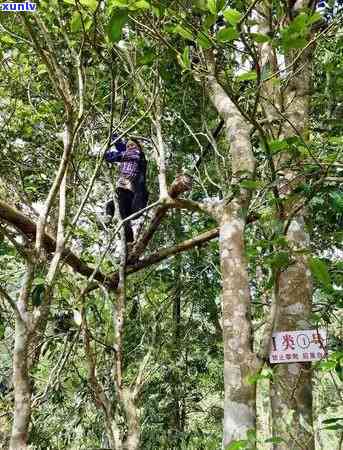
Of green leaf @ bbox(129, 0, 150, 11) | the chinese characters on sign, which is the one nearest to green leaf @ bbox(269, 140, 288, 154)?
green leaf @ bbox(129, 0, 150, 11)

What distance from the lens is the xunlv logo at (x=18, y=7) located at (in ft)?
5.69

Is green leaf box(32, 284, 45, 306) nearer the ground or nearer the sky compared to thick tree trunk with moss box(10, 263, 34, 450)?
nearer the sky

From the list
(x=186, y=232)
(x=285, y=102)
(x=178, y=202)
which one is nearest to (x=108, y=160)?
(x=186, y=232)

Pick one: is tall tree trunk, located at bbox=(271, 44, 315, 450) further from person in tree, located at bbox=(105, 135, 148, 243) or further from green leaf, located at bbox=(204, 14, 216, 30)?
person in tree, located at bbox=(105, 135, 148, 243)

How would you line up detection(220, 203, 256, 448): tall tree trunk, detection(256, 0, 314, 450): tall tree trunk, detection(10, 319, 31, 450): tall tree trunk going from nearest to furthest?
1. detection(10, 319, 31, 450): tall tree trunk
2. detection(220, 203, 256, 448): tall tree trunk
3. detection(256, 0, 314, 450): tall tree trunk

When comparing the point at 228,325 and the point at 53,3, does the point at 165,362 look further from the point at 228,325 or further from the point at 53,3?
the point at 53,3

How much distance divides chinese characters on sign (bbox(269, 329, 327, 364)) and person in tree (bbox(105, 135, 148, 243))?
2.09 meters

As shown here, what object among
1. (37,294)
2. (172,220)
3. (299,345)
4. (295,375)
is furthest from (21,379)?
(172,220)

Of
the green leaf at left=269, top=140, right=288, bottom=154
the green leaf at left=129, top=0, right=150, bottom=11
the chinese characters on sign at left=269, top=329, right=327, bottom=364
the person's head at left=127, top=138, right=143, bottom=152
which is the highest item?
the person's head at left=127, top=138, right=143, bottom=152

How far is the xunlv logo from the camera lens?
1.73 m

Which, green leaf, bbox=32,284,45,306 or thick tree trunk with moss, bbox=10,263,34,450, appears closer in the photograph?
thick tree trunk with moss, bbox=10,263,34,450

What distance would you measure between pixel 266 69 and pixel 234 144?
19.2 inches

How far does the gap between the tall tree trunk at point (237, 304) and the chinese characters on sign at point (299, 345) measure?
126mm

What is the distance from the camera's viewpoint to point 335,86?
2668mm
